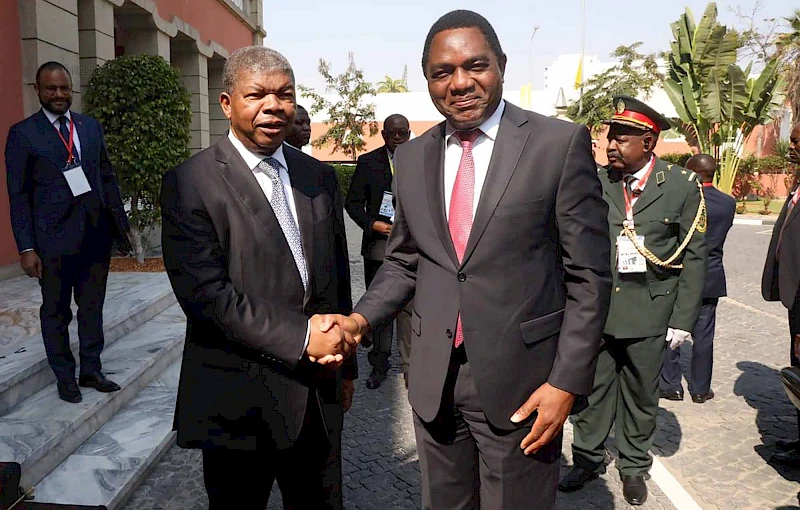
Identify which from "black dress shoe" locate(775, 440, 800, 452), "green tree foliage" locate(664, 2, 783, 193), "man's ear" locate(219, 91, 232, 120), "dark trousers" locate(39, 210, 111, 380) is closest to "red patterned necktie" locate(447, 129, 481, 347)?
"man's ear" locate(219, 91, 232, 120)

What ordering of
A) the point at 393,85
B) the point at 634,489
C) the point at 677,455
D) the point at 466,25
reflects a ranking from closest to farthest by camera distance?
the point at 466,25, the point at 634,489, the point at 677,455, the point at 393,85

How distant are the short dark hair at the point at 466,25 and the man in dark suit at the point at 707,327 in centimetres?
393

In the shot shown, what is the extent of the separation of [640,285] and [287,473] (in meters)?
2.38

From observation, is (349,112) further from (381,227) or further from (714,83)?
(381,227)

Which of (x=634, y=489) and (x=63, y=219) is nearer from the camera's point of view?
(x=634, y=489)

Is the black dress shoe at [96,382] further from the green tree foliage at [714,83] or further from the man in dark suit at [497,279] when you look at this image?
the green tree foliage at [714,83]

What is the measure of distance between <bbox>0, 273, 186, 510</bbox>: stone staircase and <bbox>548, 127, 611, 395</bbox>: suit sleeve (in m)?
2.22

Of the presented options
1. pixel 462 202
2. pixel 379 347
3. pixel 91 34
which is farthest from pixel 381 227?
pixel 91 34

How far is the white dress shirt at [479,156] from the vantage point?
7.10 feet

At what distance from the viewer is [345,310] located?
2.66 meters

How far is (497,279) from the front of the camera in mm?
2090

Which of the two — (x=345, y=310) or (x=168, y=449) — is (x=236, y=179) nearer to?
(x=345, y=310)

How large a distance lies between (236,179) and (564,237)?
3.76 ft

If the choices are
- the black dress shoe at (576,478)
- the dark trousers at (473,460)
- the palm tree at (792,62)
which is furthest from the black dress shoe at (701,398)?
the palm tree at (792,62)
